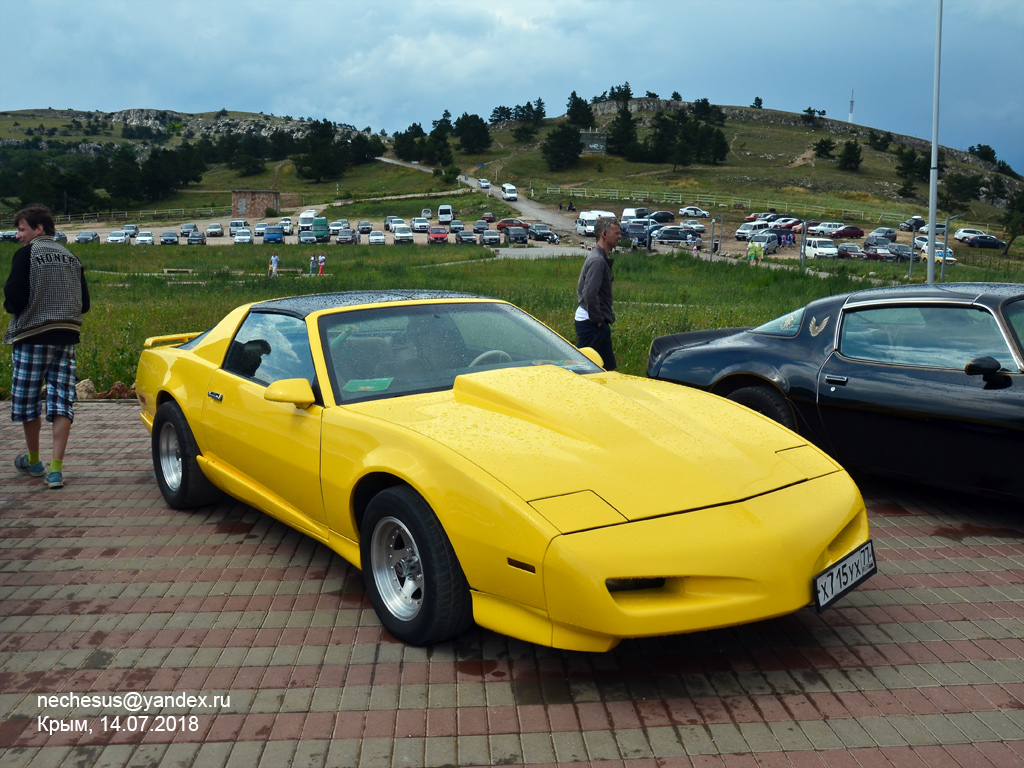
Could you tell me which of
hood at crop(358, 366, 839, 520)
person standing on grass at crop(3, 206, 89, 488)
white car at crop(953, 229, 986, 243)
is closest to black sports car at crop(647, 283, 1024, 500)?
hood at crop(358, 366, 839, 520)

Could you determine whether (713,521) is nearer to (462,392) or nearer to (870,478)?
(462,392)

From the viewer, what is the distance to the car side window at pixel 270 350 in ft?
14.3

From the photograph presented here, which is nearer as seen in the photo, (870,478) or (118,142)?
(870,478)

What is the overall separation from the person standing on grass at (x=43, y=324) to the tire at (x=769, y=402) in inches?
190

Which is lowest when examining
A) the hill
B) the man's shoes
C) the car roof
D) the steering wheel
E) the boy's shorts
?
the man's shoes

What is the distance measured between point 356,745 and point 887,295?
467 centimetres

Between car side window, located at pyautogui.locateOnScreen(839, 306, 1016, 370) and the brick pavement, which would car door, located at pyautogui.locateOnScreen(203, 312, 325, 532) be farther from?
car side window, located at pyautogui.locateOnScreen(839, 306, 1016, 370)

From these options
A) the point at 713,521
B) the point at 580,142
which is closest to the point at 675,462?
the point at 713,521

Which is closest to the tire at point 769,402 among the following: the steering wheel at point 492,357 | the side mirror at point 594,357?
the side mirror at point 594,357

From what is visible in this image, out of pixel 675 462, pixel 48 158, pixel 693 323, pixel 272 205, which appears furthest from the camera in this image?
pixel 48 158

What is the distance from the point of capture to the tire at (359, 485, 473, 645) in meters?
3.30

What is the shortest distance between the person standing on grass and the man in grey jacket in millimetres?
4028

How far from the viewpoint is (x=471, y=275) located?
31.5m

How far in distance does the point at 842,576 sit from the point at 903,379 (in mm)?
2450
